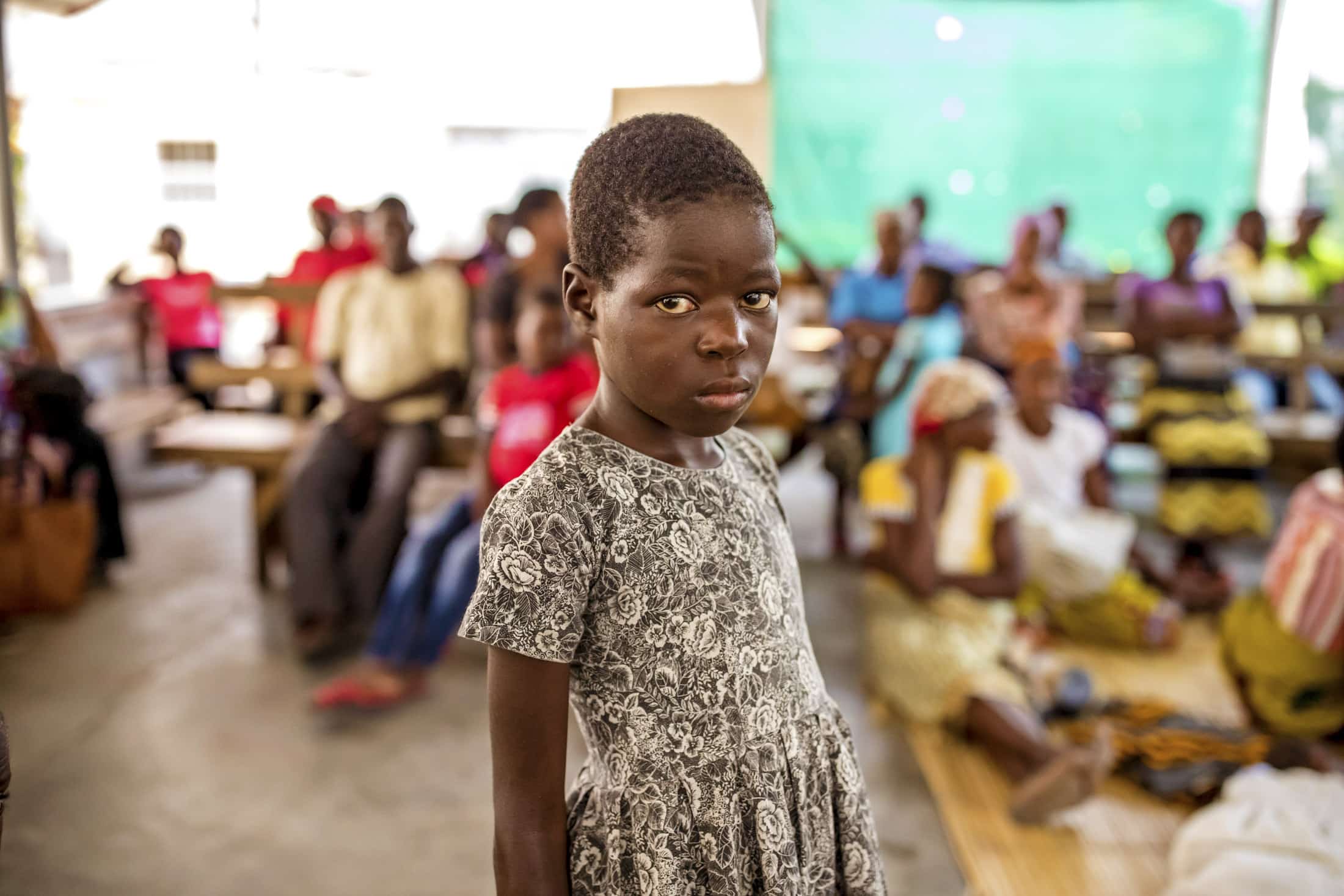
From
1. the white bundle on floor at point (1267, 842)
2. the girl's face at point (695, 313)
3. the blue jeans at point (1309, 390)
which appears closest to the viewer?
the girl's face at point (695, 313)

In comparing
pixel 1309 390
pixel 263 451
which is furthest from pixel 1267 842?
pixel 1309 390

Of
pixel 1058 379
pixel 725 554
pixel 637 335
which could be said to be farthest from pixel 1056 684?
pixel 637 335

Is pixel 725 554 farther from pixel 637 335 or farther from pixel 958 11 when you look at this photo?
pixel 958 11

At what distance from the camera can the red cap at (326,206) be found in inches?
176

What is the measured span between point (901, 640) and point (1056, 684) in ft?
1.58

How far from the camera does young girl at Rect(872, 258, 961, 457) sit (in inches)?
167

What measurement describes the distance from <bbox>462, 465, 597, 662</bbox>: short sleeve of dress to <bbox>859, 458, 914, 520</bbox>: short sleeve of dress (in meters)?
2.08

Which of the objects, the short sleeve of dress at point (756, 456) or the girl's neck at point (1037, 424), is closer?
the short sleeve of dress at point (756, 456)

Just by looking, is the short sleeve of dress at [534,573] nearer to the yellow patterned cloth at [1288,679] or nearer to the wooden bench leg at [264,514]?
the yellow patterned cloth at [1288,679]

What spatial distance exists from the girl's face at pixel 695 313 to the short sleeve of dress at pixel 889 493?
6.76 ft

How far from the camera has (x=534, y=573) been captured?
0.93 m

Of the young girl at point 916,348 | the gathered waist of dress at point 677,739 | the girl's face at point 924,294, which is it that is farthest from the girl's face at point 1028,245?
the gathered waist of dress at point 677,739

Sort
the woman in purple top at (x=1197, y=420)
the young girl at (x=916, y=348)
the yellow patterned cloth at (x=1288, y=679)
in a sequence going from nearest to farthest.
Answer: the yellow patterned cloth at (x=1288, y=679)
the woman in purple top at (x=1197, y=420)
the young girl at (x=916, y=348)

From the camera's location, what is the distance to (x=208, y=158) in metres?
2.74
